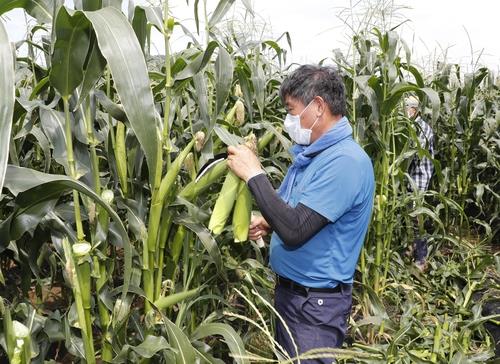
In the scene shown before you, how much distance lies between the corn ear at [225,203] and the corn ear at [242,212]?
3cm

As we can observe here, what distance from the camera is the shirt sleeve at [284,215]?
5.85ft

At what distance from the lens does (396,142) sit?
11.9 ft

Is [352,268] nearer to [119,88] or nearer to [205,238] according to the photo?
[205,238]

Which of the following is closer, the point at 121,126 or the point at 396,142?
the point at 121,126

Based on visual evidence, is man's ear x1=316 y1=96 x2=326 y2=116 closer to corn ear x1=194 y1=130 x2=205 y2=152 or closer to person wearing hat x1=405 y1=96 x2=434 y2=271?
corn ear x1=194 y1=130 x2=205 y2=152

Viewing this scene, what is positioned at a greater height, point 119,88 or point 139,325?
point 119,88

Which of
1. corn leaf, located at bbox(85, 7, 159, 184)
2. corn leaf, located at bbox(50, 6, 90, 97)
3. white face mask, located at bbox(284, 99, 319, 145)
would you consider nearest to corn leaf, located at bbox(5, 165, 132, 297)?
corn leaf, located at bbox(85, 7, 159, 184)

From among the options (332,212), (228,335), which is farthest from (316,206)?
(228,335)

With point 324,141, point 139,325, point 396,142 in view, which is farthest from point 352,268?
point 396,142

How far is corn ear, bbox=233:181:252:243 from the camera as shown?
6.29 ft

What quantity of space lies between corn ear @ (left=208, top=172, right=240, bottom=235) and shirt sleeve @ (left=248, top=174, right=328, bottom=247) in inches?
4.2

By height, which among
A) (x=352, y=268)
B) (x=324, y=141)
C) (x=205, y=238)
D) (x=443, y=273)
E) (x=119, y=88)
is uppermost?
(x=119, y=88)

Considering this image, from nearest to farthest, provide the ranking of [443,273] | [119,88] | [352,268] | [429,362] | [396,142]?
1. [119,88]
2. [352,268]
3. [429,362]
4. [396,142]
5. [443,273]

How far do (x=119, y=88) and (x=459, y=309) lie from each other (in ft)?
9.37
